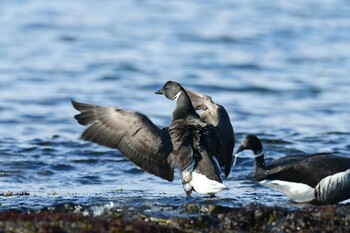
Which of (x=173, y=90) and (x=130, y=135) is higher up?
(x=173, y=90)

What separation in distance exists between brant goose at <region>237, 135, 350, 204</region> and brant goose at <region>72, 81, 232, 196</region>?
660 mm

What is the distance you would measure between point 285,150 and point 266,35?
43.5ft

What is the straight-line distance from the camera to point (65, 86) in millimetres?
20547

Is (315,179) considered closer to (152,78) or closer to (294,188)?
(294,188)

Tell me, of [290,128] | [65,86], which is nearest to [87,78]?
[65,86]

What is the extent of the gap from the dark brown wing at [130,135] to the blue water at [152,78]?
20.8 inches

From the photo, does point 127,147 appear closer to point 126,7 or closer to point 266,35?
point 266,35

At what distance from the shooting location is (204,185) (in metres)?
10.2

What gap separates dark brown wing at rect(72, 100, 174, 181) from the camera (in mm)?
10234

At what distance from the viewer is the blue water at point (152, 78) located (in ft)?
41.2

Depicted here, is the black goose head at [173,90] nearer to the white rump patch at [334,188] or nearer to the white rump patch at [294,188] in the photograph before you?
the white rump patch at [294,188]

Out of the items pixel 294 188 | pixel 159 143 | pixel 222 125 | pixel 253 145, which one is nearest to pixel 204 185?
pixel 159 143

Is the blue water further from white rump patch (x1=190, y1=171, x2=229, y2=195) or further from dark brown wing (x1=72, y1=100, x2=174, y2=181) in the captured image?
dark brown wing (x1=72, y1=100, x2=174, y2=181)

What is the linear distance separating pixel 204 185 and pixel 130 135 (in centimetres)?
102
